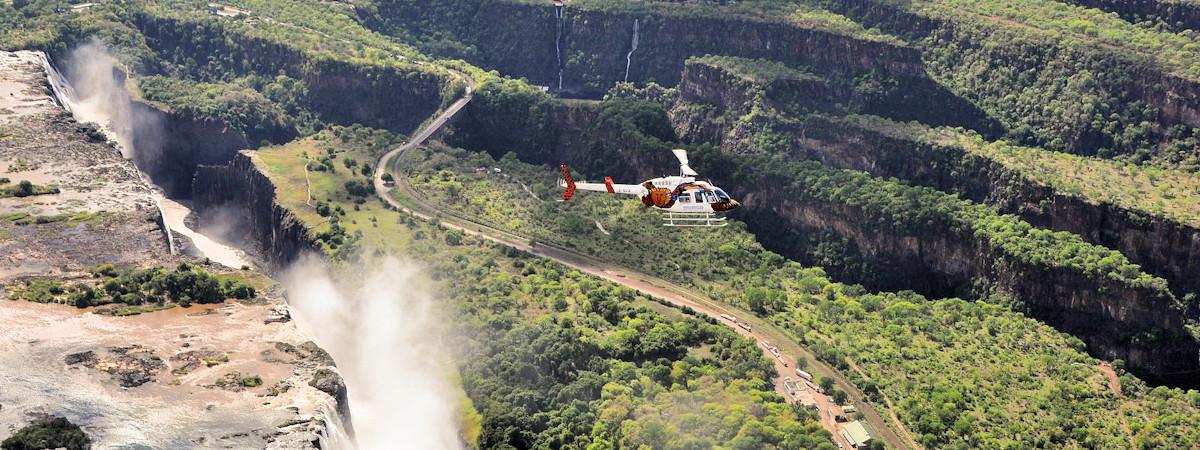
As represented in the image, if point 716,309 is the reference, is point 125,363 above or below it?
above

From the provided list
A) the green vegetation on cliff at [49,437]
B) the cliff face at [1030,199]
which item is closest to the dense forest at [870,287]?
the cliff face at [1030,199]

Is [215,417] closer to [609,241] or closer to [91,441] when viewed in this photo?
[91,441]

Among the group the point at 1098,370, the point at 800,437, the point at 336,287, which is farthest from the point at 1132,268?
the point at 336,287

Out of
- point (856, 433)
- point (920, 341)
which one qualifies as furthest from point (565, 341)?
point (920, 341)

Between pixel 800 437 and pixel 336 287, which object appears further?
pixel 336 287

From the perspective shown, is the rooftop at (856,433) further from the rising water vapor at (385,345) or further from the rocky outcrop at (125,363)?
the rocky outcrop at (125,363)

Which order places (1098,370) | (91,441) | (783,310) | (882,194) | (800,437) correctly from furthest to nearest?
(882,194) → (783,310) → (1098,370) → (800,437) → (91,441)

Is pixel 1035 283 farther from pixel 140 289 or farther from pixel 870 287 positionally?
pixel 140 289
